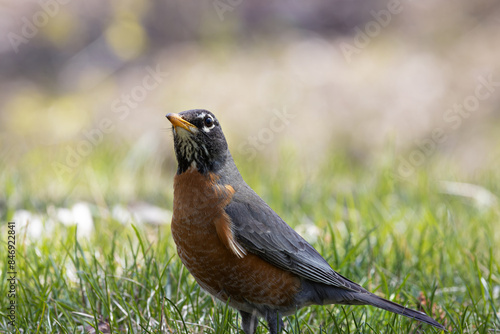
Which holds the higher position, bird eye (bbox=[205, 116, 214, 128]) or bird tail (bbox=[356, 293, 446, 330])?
bird eye (bbox=[205, 116, 214, 128])

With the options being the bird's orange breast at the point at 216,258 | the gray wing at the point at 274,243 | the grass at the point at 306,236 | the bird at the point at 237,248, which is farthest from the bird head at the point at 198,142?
the grass at the point at 306,236

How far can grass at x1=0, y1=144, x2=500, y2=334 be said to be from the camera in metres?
3.22

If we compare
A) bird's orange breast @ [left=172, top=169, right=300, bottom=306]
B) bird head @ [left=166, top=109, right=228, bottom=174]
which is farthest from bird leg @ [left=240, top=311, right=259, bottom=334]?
bird head @ [left=166, top=109, right=228, bottom=174]

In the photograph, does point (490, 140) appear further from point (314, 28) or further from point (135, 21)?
point (135, 21)

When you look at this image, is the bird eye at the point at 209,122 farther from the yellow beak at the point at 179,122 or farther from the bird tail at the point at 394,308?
the bird tail at the point at 394,308

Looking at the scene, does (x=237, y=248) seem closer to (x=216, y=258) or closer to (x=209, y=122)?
(x=216, y=258)

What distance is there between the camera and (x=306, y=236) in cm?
469

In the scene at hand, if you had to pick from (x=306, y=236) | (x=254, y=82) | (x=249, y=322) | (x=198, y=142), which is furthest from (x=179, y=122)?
(x=254, y=82)

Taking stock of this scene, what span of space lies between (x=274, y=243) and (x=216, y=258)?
396 millimetres

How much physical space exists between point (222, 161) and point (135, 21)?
5864mm

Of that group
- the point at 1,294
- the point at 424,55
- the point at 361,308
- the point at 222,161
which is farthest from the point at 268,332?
the point at 424,55

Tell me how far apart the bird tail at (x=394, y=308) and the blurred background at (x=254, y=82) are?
140 inches

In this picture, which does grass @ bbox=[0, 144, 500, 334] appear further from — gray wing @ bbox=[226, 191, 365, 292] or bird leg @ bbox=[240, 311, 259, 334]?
gray wing @ bbox=[226, 191, 365, 292]

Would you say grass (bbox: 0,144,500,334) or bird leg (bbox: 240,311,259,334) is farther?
bird leg (bbox: 240,311,259,334)
